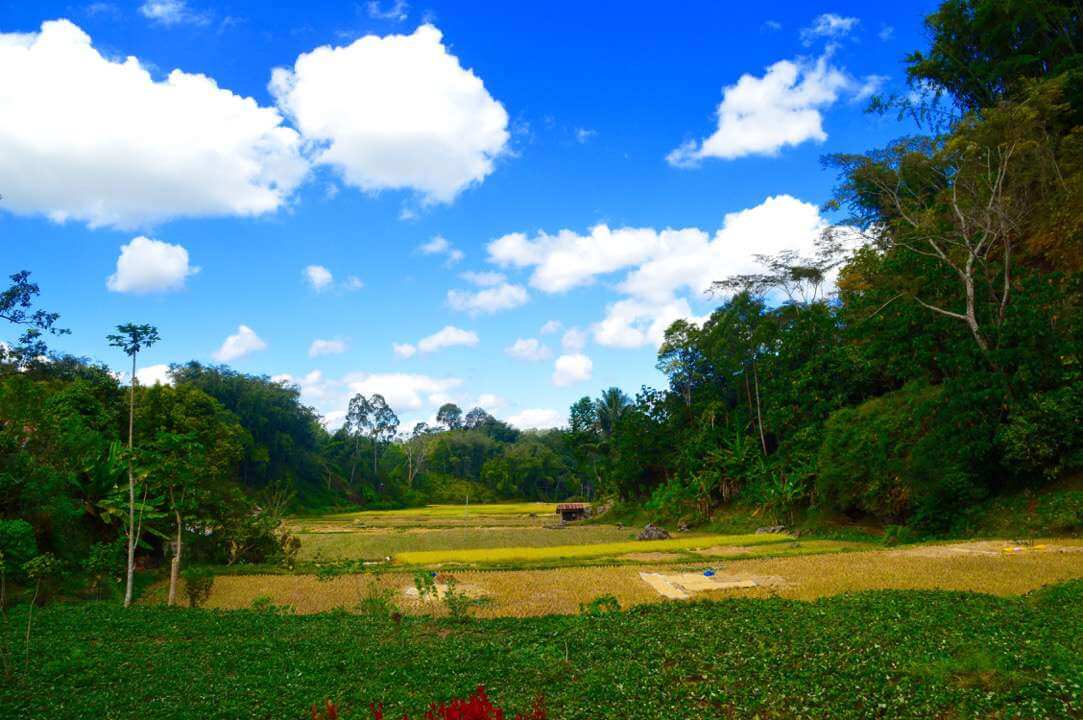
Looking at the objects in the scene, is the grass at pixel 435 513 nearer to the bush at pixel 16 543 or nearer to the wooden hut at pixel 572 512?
the wooden hut at pixel 572 512

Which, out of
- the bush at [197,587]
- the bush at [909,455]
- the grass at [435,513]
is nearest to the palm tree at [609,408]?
the grass at [435,513]

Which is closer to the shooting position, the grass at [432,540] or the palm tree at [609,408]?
the grass at [432,540]

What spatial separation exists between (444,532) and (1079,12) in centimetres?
3489

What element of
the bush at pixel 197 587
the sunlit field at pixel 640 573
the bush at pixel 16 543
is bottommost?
the sunlit field at pixel 640 573

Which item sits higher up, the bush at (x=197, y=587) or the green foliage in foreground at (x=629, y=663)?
the green foliage in foreground at (x=629, y=663)

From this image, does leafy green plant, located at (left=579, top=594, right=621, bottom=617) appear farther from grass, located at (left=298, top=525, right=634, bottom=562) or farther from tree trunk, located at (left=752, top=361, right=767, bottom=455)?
tree trunk, located at (left=752, top=361, right=767, bottom=455)

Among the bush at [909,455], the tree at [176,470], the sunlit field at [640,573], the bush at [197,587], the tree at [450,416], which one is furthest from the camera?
the tree at [450,416]

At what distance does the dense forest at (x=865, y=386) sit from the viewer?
50.5 ft

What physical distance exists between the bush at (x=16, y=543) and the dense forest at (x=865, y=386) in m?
0.04

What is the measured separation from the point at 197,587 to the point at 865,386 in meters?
26.4

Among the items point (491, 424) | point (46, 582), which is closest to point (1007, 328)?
point (46, 582)

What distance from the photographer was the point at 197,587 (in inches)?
546

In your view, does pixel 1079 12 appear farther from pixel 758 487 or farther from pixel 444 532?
pixel 444 532

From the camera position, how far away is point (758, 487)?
98.0 feet
